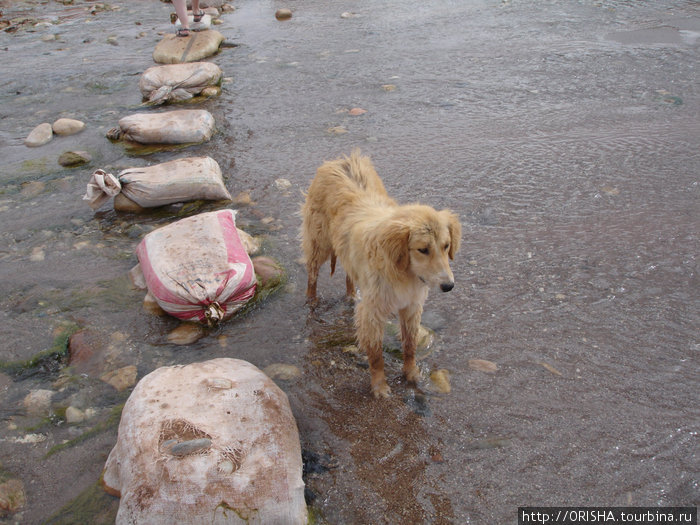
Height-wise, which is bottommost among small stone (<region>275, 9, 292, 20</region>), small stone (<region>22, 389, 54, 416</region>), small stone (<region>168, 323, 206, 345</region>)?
small stone (<region>168, 323, 206, 345</region>)

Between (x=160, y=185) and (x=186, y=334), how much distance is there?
2.35 metres

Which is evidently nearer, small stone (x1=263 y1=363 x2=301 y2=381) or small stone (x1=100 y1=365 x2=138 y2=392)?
small stone (x1=100 y1=365 x2=138 y2=392)

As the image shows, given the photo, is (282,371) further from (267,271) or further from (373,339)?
(267,271)

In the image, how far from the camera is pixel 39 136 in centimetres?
853

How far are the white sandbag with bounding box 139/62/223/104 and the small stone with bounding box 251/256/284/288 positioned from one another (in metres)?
5.35

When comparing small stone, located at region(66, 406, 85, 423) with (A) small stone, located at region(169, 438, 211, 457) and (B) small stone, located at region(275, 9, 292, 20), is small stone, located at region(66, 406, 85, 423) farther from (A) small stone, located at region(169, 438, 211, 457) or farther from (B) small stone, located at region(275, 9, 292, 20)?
(B) small stone, located at region(275, 9, 292, 20)

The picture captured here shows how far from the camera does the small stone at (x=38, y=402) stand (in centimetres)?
395

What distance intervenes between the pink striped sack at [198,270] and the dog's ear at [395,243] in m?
1.73

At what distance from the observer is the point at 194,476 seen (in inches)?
117

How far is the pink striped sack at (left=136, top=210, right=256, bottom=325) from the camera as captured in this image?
15.1 ft

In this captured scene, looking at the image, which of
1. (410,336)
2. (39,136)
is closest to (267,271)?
(410,336)

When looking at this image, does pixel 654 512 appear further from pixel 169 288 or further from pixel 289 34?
pixel 289 34

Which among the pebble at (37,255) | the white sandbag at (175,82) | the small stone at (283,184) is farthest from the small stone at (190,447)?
the white sandbag at (175,82)

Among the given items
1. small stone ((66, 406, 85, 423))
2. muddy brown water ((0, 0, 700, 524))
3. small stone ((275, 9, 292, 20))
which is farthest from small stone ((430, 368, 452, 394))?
small stone ((275, 9, 292, 20))
